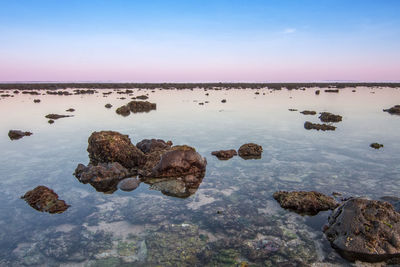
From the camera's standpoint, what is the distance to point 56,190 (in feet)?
34.1

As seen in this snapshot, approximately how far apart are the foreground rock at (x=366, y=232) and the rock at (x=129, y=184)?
7.14 m

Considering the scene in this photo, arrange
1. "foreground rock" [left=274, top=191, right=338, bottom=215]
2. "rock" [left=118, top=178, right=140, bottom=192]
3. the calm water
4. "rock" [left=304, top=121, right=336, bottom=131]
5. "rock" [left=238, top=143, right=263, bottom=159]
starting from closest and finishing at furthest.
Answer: the calm water
"foreground rock" [left=274, top=191, right=338, bottom=215]
"rock" [left=118, top=178, right=140, bottom=192]
"rock" [left=238, top=143, right=263, bottom=159]
"rock" [left=304, top=121, right=336, bottom=131]

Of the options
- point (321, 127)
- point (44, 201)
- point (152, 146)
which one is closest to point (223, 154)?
point (152, 146)

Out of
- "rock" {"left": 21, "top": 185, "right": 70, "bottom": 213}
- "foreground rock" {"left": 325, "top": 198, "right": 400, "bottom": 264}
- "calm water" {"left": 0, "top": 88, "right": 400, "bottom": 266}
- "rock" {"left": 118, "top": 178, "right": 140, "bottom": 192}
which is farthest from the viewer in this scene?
"rock" {"left": 118, "top": 178, "right": 140, "bottom": 192}

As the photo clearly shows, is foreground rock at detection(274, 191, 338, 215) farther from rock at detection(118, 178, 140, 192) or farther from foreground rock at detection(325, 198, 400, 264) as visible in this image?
rock at detection(118, 178, 140, 192)

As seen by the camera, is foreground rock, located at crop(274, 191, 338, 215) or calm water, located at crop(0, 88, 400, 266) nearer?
calm water, located at crop(0, 88, 400, 266)

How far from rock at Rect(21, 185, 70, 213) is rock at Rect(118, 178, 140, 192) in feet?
7.28

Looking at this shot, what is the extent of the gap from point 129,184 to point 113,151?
3.14 m

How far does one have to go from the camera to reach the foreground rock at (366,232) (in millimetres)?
6301

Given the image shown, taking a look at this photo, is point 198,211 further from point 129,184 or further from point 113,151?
point 113,151

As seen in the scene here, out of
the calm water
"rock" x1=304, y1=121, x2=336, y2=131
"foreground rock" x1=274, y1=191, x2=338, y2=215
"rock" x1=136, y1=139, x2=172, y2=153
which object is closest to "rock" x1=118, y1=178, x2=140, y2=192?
the calm water

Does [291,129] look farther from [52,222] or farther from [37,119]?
[37,119]

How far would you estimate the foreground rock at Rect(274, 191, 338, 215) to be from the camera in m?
8.59

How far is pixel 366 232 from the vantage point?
21.7 feet
